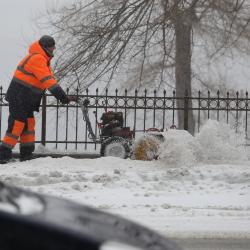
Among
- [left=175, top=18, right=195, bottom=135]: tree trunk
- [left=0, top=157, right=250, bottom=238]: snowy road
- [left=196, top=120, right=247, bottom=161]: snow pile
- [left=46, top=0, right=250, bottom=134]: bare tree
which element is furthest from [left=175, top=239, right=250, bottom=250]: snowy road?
[left=175, top=18, right=195, bottom=135]: tree trunk

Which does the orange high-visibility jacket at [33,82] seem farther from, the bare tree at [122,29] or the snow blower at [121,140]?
the bare tree at [122,29]

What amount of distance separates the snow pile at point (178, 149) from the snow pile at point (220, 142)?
0.65 ft

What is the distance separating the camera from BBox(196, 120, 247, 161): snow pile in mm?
10086

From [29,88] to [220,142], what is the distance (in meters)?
2.91

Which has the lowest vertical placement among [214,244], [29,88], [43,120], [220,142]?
[214,244]

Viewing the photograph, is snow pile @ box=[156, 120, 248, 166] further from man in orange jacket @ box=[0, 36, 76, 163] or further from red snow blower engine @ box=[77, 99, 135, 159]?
man in orange jacket @ box=[0, 36, 76, 163]

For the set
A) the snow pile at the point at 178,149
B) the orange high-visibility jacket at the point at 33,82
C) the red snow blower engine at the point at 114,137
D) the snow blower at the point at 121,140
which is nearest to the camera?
the orange high-visibility jacket at the point at 33,82

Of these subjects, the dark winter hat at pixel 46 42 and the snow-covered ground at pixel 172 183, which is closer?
the snow-covered ground at pixel 172 183

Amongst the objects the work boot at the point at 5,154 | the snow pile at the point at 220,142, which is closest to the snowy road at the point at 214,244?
the snow pile at the point at 220,142

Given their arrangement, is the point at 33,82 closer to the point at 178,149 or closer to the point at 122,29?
the point at 178,149

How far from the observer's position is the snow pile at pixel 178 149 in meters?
9.70

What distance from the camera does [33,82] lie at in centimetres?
966

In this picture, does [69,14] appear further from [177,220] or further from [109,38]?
[177,220]

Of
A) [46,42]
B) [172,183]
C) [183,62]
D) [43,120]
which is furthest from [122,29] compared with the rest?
[172,183]
